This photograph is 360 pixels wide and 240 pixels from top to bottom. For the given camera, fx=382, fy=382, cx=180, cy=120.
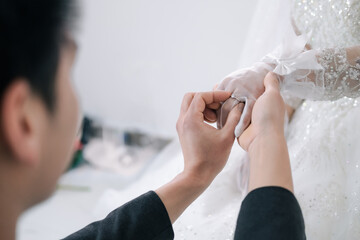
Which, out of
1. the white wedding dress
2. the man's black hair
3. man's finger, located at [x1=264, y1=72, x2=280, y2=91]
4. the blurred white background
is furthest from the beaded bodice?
the blurred white background

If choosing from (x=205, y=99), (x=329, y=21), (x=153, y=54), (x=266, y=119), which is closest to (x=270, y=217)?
(x=266, y=119)

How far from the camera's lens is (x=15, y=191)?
40 centimetres

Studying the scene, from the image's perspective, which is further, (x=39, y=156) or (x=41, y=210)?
(x=41, y=210)

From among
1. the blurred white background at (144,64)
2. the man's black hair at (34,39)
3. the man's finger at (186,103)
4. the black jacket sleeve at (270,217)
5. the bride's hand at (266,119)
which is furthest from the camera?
the blurred white background at (144,64)

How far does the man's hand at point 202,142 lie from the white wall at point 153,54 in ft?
3.14

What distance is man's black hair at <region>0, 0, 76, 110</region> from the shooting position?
342 millimetres

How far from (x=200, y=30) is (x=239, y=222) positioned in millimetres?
1204

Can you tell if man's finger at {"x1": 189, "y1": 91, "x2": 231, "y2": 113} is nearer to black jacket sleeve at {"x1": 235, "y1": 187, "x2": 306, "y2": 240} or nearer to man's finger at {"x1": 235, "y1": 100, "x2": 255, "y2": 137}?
man's finger at {"x1": 235, "y1": 100, "x2": 255, "y2": 137}

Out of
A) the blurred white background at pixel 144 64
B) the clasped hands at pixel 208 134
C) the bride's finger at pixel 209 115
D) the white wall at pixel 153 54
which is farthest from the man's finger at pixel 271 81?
the white wall at pixel 153 54

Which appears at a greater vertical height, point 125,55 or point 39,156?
point 39,156

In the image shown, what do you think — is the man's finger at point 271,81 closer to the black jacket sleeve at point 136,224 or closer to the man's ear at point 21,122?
the black jacket sleeve at point 136,224

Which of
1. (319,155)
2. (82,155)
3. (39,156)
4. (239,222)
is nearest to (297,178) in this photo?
(319,155)

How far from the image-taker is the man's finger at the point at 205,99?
2.16 ft

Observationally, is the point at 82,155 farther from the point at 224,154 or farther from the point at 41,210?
the point at 224,154
